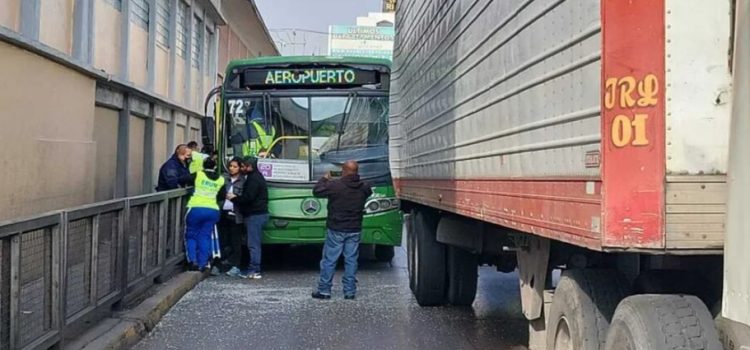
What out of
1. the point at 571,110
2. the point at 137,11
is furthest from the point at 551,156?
the point at 137,11

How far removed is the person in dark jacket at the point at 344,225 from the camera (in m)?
9.78

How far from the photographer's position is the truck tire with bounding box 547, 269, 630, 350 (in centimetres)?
371

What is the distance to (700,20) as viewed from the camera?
9.36 feet

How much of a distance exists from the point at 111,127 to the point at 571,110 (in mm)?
12208

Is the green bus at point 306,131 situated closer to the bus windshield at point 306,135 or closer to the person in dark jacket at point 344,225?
the bus windshield at point 306,135

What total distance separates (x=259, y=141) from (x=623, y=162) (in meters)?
9.61

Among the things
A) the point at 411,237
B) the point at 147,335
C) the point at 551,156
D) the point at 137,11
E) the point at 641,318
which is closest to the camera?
the point at 641,318

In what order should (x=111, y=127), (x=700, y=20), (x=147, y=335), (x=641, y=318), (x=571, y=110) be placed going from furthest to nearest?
(x=111, y=127) → (x=147, y=335) → (x=571, y=110) → (x=641, y=318) → (x=700, y=20)

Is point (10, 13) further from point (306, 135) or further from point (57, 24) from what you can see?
point (306, 135)

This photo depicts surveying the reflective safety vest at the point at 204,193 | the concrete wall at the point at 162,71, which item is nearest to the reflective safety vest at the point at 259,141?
the reflective safety vest at the point at 204,193

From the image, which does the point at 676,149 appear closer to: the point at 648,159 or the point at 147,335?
the point at 648,159

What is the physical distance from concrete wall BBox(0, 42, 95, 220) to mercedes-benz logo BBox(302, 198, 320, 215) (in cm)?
314

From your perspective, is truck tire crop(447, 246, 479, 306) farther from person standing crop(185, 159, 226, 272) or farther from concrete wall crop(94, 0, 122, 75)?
concrete wall crop(94, 0, 122, 75)

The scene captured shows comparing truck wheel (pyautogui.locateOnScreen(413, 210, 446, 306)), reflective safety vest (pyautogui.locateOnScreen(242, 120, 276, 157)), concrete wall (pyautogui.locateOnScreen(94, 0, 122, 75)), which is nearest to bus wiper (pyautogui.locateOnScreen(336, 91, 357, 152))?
reflective safety vest (pyautogui.locateOnScreen(242, 120, 276, 157))
